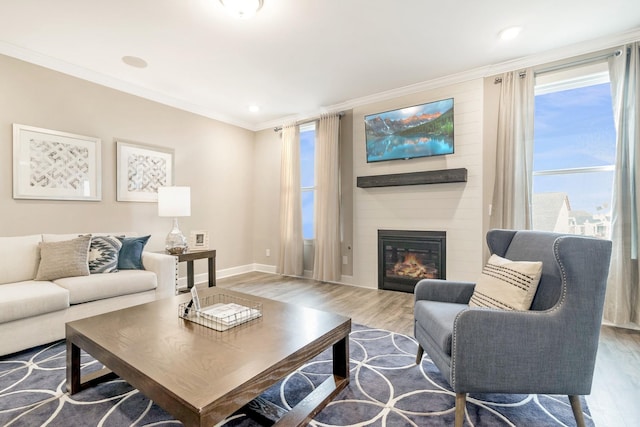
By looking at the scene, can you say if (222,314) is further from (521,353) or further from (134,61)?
(134,61)

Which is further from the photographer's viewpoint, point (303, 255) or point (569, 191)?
point (303, 255)

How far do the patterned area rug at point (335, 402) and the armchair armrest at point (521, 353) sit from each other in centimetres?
26

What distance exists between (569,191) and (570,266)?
7.31 ft

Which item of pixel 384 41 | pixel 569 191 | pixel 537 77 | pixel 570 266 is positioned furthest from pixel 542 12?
pixel 570 266

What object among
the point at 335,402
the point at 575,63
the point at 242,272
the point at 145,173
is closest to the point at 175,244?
the point at 145,173

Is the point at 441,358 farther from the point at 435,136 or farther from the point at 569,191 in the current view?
the point at 435,136

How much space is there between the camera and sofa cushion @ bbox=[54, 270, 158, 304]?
2441mm

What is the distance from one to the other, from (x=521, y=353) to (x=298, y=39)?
287 cm

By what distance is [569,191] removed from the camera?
118 inches

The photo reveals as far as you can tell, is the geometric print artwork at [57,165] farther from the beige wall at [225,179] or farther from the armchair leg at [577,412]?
the armchair leg at [577,412]

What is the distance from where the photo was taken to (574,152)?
300 cm

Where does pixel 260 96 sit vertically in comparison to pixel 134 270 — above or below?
above

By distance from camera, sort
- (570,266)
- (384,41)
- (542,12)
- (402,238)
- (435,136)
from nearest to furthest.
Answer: (570,266) → (542,12) → (384,41) → (435,136) → (402,238)

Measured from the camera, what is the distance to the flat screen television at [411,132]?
141 inches
